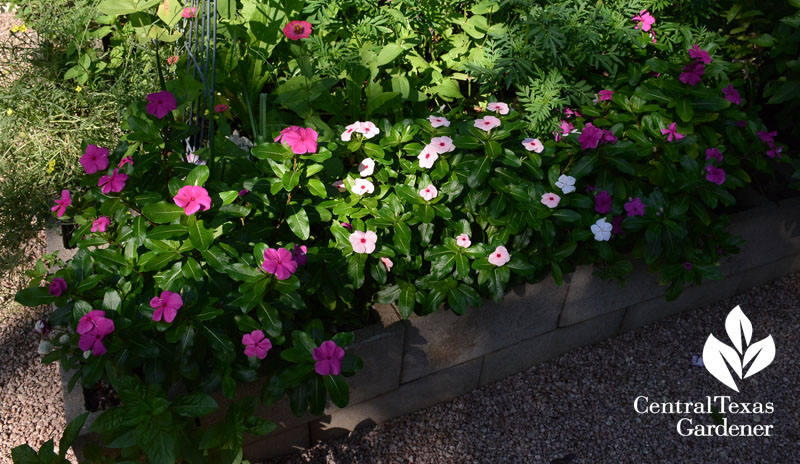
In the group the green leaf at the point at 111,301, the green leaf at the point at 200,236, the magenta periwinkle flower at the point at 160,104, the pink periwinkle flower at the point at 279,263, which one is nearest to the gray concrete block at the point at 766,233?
the pink periwinkle flower at the point at 279,263

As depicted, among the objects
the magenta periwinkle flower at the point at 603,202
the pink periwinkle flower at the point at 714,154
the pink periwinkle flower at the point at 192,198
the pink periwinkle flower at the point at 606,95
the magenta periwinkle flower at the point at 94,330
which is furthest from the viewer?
the pink periwinkle flower at the point at 606,95

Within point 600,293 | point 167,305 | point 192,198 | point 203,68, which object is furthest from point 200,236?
point 600,293

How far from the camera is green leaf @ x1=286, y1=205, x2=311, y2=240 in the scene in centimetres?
173

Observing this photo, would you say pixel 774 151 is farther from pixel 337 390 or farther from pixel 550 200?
pixel 337 390

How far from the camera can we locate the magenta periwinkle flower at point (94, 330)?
147cm

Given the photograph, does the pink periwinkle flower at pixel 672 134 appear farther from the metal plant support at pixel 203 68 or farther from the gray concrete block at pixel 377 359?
the metal plant support at pixel 203 68

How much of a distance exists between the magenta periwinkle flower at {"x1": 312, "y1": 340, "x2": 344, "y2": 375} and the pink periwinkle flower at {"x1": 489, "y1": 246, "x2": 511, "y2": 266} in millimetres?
556

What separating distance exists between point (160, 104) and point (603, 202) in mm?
1362

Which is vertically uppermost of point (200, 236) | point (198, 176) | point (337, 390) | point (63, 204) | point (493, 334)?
point (198, 176)

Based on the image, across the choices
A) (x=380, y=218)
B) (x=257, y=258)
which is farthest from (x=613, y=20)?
(x=257, y=258)

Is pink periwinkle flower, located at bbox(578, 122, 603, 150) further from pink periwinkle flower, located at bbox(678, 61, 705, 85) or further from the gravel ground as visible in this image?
the gravel ground

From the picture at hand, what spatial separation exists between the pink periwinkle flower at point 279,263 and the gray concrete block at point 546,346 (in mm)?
902

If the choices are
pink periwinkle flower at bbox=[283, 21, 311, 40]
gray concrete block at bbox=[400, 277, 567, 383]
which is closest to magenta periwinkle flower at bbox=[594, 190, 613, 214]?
gray concrete block at bbox=[400, 277, 567, 383]

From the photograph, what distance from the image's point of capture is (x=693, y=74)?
224 centimetres
